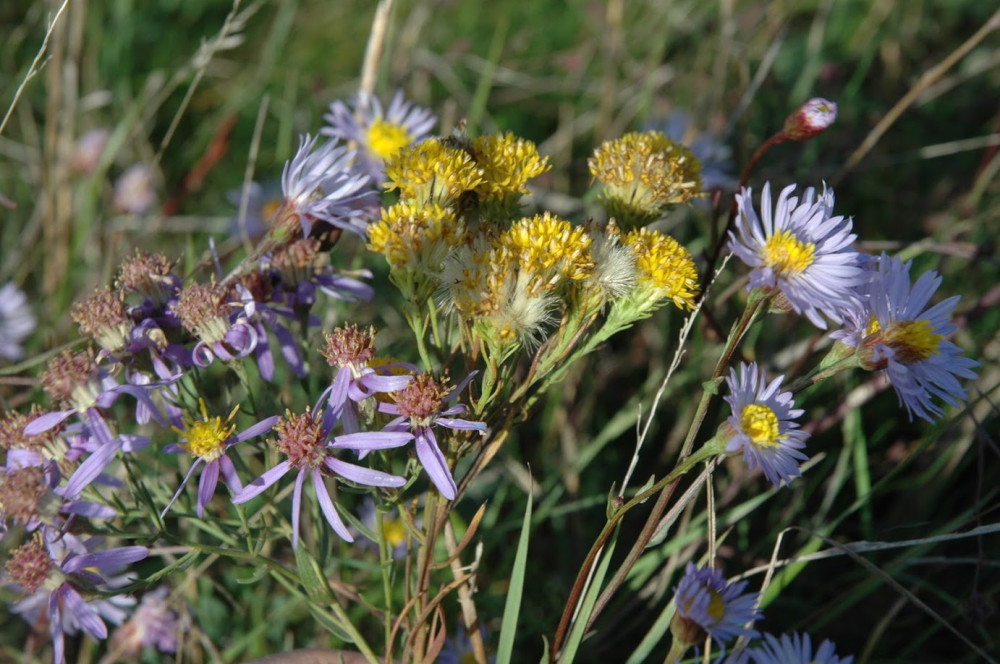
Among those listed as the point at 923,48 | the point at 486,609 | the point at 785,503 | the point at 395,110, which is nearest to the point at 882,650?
the point at 785,503

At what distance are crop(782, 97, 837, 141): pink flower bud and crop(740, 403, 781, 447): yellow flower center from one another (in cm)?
53

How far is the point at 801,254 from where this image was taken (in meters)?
1.12

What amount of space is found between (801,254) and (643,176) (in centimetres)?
25

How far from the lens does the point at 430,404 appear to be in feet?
3.44

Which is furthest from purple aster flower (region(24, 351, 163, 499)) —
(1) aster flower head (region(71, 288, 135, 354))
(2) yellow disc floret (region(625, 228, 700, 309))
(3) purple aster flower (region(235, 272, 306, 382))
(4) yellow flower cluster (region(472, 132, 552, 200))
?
(2) yellow disc floret (region(625, 228, 700, 309))

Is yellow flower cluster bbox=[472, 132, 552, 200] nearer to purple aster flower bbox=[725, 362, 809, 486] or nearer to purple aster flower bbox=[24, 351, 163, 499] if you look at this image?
purple aster flower bbox=[725, 362, 809, 486]

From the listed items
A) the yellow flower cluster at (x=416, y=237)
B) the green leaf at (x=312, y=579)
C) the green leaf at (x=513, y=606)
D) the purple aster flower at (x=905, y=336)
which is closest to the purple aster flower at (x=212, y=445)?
the green leaf at (x=312, y=579)

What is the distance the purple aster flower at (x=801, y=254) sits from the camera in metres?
1.08

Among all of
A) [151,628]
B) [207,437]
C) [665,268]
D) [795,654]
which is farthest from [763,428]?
[151,628]

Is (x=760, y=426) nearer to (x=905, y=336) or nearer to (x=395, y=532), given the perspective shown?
(x=905, y=336)

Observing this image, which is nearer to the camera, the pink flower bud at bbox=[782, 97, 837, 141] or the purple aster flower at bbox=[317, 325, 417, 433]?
the purple aster flower at bbox=[317, 325, 417, 433]

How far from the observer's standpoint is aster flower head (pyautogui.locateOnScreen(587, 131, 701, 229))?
1.20 metres

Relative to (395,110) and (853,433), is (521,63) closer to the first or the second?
(395,110)

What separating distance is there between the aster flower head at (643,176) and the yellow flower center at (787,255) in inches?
6.6
